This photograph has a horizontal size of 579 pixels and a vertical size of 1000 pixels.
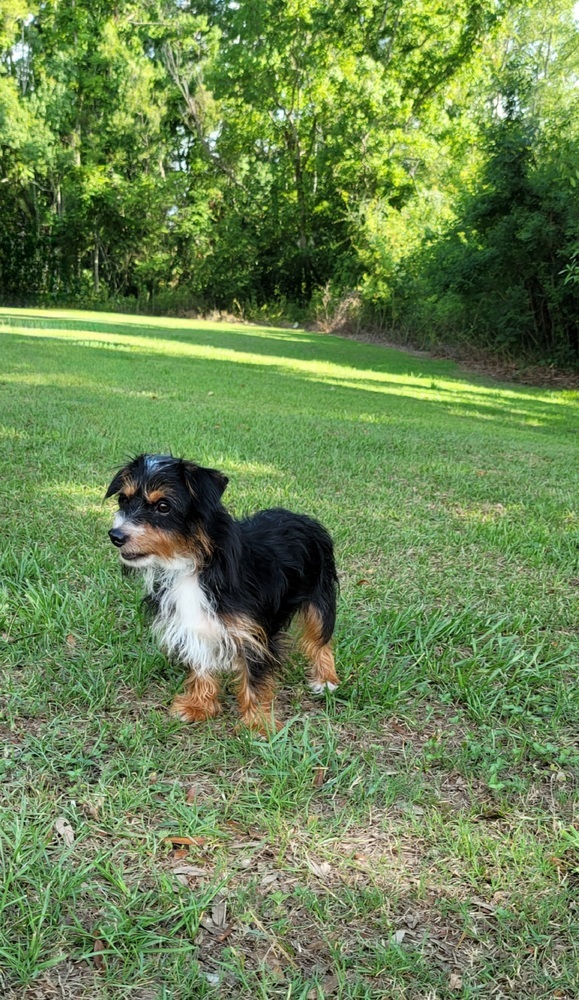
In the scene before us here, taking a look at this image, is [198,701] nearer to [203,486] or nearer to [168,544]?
[168,544]

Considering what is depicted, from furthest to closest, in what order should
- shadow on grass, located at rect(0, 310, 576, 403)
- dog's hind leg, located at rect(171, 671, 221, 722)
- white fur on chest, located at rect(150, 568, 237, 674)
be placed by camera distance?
shadow on grass, located at rect(0, 310, 576, 403)
dog's hind leg, located at rect(171, 671, 221, 722)
white fur on chest, located at rect(150, 568, 237, 674)

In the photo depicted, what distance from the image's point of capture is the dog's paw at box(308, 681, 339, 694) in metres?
2.88

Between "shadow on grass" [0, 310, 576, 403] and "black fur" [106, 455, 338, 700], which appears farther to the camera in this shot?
"shadow on grass" [0, 310, 576, 403]

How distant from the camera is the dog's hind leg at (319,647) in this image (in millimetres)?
2871

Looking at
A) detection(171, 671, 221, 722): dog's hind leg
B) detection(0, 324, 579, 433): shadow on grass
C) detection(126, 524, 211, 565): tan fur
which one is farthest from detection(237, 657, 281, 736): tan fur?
detection(0, 324, 579, 433): shadow on grass

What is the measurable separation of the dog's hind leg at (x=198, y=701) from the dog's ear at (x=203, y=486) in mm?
691

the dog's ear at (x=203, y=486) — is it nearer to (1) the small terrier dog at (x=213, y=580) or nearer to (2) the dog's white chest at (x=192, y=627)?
(1) the small terrier dog at (x=213, y=580)

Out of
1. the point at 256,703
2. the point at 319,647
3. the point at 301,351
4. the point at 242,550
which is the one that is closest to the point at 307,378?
the point at 301,351

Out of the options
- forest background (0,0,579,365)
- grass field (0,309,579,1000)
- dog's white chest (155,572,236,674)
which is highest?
forest background (0,0,579,365)

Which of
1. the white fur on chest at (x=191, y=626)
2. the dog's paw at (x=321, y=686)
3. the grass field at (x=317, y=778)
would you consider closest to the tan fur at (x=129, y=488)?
the white fur on chest at (x=191, y=626)

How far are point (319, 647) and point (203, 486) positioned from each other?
94cm

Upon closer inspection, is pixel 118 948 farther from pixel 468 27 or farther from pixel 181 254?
pixel 181 254

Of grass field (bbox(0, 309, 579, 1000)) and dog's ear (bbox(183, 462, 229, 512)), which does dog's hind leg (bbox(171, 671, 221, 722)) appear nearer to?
grass field (bbox(0, 309, 579, 1000))

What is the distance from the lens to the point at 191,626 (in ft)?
8.25
